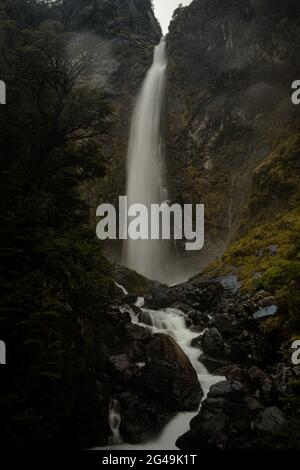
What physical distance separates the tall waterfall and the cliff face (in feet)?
4.11

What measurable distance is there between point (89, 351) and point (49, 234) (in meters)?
2.98

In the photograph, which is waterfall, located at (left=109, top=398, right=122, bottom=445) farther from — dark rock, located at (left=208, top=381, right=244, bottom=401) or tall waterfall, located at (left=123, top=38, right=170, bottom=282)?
tall waterfall, located at (left=123, top=38, right=170, bottom=282)

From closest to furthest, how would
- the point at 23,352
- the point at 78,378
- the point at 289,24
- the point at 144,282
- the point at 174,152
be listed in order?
the point at 23,352 < the point at 78,378 < the point at 144,282 < the point at 289,24 < the point at 174,152

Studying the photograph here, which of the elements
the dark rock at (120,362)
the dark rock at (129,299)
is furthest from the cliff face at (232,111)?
the dark rock at (120,362)

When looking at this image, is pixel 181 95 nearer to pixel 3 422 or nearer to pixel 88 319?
pixel 88 319

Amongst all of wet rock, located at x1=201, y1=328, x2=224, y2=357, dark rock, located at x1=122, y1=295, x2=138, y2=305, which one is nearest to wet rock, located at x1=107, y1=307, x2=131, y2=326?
wet rock, located at x1=201, y1=328, x2=224, y2=357

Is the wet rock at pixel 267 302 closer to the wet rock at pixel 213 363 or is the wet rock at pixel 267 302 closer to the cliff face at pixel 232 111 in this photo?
the wet rock at pixel 213 363

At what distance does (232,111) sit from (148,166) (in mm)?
7726

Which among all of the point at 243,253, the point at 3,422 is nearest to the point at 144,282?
the point at 243,253

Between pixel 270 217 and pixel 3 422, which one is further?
pixel 270 217

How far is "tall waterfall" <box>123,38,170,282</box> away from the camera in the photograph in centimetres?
3209

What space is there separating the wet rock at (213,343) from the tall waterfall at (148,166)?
1687 centimetres

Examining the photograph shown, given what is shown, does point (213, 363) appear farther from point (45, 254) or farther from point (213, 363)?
point (45, 254)

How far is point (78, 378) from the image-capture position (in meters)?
9.59
